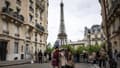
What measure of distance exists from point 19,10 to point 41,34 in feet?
47.4

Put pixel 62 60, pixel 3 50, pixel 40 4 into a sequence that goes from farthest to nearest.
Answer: pixel 40 4 → pixel 3 50 → pixel 62 60

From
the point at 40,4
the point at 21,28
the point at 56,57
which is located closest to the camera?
the point at 56,57

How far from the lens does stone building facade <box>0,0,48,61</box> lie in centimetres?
3247

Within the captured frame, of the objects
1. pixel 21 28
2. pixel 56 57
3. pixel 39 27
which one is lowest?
pixel 56 57

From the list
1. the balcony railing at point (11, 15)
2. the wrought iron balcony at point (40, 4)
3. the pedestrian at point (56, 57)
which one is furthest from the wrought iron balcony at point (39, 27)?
the pedestrian at point (56, 57)

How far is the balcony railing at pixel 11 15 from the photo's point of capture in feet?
104

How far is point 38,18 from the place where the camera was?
164 ft

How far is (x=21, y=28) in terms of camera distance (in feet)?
128

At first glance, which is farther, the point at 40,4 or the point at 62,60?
the point at 40,4

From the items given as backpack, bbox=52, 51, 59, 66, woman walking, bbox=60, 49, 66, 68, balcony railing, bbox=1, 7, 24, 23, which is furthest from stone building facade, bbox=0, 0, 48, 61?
woman walking, bbox=60, 49, 66, 68

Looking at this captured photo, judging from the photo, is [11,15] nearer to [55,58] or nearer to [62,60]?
[55,58]

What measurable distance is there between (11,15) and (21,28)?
576 cm

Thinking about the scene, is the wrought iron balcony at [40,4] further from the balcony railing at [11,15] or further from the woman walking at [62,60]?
the woman walking at [62,60]

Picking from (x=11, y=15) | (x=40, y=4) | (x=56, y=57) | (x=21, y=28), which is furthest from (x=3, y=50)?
(x=56, y=57)
